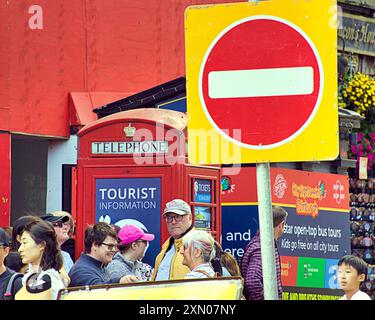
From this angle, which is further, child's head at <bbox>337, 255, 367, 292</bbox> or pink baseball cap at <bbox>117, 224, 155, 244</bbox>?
pink baseball cap at <bbox>117, 224, 155, 244</bbox>

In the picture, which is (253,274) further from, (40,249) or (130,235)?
(40,249)

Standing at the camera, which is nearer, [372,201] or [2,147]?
[2,147]

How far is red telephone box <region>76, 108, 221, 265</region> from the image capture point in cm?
1278

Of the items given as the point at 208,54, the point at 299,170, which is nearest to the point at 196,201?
the point at 299,170

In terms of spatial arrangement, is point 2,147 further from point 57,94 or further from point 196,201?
point 196,201

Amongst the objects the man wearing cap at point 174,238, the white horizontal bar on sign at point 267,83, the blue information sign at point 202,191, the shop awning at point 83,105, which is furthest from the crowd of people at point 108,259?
the shop awning at point 83,105

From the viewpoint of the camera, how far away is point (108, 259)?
30.1 ft

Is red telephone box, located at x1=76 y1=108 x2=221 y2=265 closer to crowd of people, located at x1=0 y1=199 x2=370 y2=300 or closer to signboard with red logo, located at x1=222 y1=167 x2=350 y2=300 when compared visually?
crowd of people, located at x1=0 y1=199 x2=370 y2=300

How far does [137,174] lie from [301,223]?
11.3ft

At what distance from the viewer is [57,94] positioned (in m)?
Answer: 18.0

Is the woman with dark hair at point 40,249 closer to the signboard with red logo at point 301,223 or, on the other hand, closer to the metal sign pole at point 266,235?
the metal sign pole at point 266,235

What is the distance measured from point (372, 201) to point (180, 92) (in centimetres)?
722

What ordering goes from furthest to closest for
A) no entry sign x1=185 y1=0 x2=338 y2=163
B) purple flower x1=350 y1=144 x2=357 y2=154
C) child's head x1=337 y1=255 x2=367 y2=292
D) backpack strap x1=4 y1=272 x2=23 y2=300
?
purple flower x1=350 y1=144 x2=357 y2=154, child's head x1=337 y1=255 x2=367 y2=292, backpack strap x1=4 y1=272 x2=23 y2=300, no entry sign x1=185 y1=0 x2=338 y2=163

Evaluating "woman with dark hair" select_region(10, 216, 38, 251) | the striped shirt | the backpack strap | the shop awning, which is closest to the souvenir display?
the shop awning
